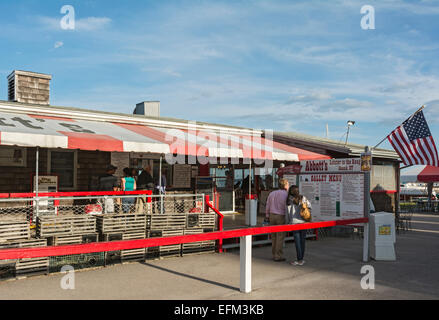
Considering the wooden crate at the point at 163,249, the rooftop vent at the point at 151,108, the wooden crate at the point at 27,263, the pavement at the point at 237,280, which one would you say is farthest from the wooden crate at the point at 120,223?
the rooftop vent at the point at 151,108

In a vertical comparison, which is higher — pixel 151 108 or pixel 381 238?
pixel 151 108

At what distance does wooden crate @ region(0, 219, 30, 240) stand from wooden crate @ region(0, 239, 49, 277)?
0.37 ft

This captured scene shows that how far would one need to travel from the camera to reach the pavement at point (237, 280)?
5879 millimetres

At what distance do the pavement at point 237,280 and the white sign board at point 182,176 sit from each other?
5801mm

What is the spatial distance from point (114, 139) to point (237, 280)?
4285mm

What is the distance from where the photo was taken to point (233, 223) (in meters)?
12.5

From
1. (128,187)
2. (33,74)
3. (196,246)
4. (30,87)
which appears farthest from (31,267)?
(33,74)

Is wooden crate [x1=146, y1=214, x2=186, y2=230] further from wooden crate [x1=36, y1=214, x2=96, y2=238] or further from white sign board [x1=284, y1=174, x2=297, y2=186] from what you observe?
white sign board [x1=284, y1=174, x2=297, y2=186]

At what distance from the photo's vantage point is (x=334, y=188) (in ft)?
35.6

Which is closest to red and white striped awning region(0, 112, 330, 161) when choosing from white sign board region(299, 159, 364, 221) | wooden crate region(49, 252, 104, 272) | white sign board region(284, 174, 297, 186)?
white sign board region(284, 174, 297, 186)

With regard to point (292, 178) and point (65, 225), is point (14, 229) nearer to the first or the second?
point (65, 225)

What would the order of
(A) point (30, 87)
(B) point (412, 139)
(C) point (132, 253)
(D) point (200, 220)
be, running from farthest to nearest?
(A) point (30, 87)
(B) point (412, 139)
(D) point (200, 220)
(C) point (132, 253)

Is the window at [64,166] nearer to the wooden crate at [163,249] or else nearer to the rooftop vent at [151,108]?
the wooden crate at [163,249]
